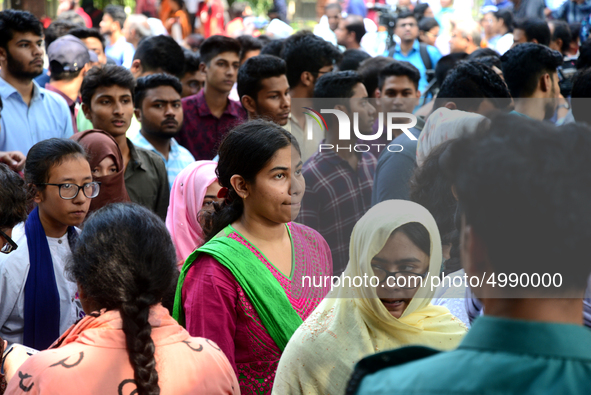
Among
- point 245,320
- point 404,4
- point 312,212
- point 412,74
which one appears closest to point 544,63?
point 412,74

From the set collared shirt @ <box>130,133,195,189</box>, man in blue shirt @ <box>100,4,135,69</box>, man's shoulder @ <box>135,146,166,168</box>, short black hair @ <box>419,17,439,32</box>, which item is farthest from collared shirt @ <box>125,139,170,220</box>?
short black hair @ <box>419,17,439,32</box>

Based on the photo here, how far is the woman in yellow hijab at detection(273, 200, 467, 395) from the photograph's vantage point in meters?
1.75

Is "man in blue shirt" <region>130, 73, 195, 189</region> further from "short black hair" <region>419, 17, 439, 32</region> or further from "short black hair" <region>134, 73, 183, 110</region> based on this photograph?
"short black hair" <region>419, 17, 439, 32</region>

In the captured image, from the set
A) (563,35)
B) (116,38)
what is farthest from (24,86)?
(563,35)

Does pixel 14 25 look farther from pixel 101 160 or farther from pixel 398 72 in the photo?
pixel 398 72

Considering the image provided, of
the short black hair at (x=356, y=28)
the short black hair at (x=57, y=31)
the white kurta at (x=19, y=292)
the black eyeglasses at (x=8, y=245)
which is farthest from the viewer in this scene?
the short black hair at (x=356, y=28)

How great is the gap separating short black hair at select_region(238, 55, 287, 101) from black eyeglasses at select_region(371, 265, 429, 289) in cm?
274

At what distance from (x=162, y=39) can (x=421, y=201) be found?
12.4 ft

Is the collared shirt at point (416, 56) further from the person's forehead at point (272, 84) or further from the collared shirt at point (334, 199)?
the collared shirt at point (334, 199)

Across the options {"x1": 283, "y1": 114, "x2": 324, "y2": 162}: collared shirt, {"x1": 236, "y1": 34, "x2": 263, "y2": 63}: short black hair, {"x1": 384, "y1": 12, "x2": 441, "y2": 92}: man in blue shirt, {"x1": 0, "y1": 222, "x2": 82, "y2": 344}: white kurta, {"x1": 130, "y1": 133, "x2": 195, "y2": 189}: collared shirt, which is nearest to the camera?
{"x1": 0, "y1": 222, "x2": 82, "y2": 344}: white kurta

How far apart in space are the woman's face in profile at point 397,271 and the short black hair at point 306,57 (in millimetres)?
3381

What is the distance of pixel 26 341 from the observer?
229cm

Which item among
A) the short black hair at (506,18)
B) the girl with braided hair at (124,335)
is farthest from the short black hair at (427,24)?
the girl with braided hair at (124,335)

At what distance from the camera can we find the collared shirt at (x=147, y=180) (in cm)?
364
